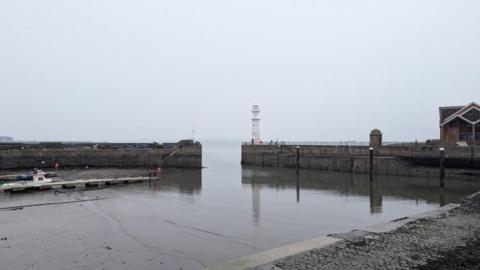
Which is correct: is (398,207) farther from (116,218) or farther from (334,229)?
(116,218)

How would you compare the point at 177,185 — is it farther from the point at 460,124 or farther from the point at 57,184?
the point at 460,124

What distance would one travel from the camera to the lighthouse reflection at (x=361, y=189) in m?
26.3

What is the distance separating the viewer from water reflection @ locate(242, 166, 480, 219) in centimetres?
2681

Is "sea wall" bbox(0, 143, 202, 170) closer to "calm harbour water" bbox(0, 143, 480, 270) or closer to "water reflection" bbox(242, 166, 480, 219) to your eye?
"water reflection" bbox(242, 166, 480, 219)

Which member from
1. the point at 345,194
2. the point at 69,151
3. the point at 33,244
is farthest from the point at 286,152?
the point at 33,244

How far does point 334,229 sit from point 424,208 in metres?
9.02

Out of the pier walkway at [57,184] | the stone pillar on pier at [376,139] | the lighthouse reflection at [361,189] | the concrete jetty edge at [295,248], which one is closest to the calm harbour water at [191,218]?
the lighthouse reflection at [361,189]

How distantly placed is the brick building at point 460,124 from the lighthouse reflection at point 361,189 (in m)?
10.9

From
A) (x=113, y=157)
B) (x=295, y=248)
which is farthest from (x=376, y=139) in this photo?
(x=295, y=248)

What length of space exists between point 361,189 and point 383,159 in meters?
10.2

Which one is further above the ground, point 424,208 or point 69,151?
point 69,151

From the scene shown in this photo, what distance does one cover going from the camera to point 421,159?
3966 cm

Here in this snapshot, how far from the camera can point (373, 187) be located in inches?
1310

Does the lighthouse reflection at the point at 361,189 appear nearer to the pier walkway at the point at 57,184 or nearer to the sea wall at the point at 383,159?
the sea wall at the point at 383,159
